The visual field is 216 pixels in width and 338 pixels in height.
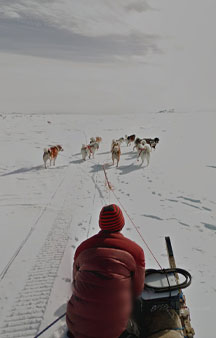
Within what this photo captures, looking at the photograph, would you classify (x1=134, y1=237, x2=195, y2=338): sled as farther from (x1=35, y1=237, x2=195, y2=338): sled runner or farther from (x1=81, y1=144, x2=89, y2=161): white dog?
(x1=81, y1=144, x2=89, y2=161): white dog

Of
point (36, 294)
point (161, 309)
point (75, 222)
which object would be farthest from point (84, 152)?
point (161, 309)

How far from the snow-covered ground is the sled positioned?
59cm

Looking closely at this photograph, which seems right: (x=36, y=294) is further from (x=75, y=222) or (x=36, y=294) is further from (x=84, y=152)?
(x=84, y=152)

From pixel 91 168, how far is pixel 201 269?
697 cm

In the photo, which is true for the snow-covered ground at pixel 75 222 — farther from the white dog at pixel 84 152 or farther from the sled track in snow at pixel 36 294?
the white dog at pixel 84 152

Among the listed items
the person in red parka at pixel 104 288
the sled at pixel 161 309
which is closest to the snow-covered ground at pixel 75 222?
the sled at pixel 161 309

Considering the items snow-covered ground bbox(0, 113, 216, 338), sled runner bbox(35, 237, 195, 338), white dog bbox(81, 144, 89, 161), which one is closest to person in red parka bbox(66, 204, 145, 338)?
sled runner bbox(35, 237, 195, 338)

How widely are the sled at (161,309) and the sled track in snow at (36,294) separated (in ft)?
3.85

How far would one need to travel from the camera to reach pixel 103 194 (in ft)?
23.1

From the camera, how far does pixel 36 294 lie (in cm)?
310

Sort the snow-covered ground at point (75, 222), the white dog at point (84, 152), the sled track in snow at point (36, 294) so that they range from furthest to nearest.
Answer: the white dog at point (84, 152) < the snow-covered ground at point (75, 222) < the sled track in snow at point (36, 294)

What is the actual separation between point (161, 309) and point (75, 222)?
A: 305 cm

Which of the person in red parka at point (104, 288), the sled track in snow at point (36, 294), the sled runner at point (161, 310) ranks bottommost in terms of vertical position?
the sled track in snow at point (36, 294)

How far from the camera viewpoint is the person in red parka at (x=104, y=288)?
A: 1.73 metres
